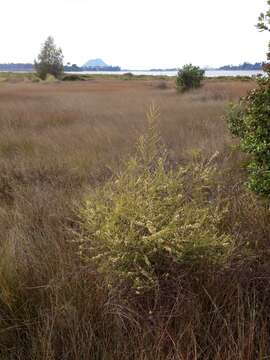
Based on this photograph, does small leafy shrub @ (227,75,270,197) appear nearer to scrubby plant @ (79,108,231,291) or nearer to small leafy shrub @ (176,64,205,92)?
scrubby plant @ (79,108,231,291)

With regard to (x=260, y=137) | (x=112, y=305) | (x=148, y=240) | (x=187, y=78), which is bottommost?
(x=112, y=305)

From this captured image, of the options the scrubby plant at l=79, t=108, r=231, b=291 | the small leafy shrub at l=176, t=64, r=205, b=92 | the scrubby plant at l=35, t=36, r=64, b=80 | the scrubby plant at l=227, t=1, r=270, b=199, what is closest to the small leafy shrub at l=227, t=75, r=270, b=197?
the scrubby plant at l=227, t=1, r=270, b=199

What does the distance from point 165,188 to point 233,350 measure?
42.1 inches

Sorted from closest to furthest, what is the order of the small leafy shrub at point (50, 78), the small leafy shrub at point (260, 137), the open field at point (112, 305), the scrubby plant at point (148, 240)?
the open field at point (112, 305) → the scrubby plant at point (148, 240) → the small leafy shrub at point (260, 137) → the small leafy shrub at point (50, 78)

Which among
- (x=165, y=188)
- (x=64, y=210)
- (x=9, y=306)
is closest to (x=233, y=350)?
(x=165, y=188)

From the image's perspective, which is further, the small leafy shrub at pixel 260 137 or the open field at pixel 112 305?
the small leafy shrub at pixel 260 137

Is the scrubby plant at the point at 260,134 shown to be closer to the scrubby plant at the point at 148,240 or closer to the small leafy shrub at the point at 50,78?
the scrubby plant at the point at 148,240

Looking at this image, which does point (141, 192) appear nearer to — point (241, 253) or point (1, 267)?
point (241, 253)

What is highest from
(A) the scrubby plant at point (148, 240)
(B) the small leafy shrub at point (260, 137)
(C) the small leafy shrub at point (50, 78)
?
(C) the small leafy shrub at point (50, 78)

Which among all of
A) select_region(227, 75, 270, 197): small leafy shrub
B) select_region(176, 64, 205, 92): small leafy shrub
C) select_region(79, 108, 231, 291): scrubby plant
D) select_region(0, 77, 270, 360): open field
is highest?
select_region(176, 64, 205, 92): small leafy shrub

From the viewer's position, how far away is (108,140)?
695 centimetres

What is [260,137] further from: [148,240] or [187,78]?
[187,78]

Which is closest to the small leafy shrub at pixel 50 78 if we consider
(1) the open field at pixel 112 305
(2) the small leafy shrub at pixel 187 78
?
(2) the small leafy shrub at pixel 187 78

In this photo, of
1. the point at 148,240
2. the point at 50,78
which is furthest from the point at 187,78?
the point at 50,78
